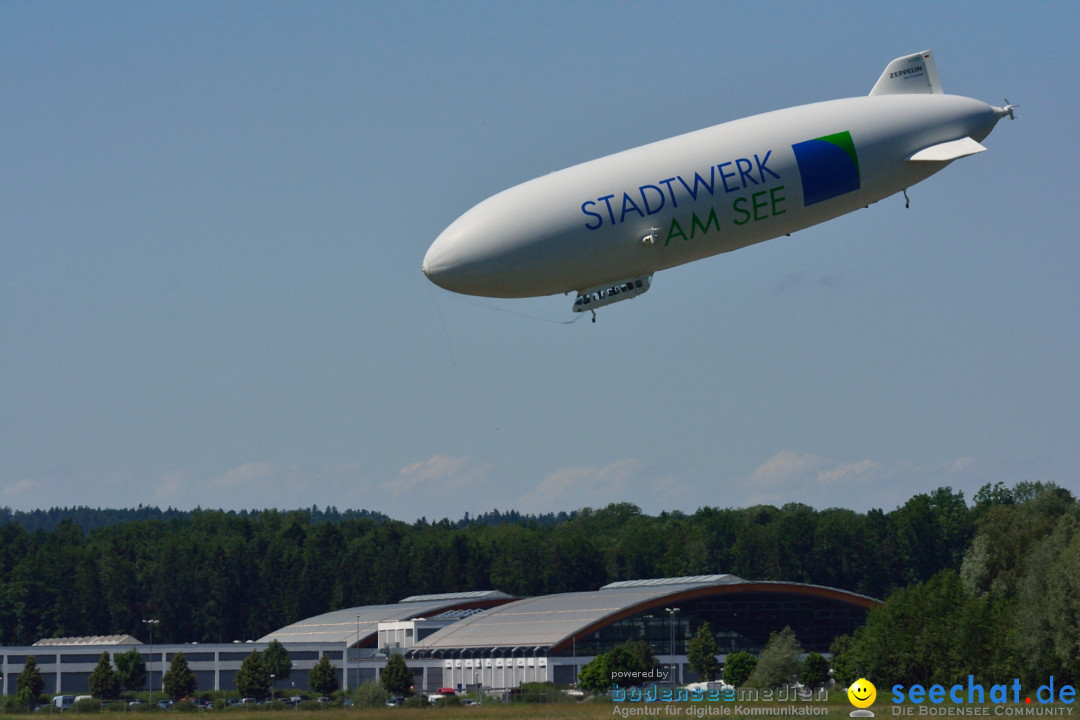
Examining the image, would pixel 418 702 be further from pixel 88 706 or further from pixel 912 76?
pixel 912 76

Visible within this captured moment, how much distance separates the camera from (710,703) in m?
90.9

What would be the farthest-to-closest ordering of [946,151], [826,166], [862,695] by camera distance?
[862,695]
[946,151]
[826,166]

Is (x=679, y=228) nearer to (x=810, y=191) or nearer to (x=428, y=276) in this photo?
(x=810, y=191)

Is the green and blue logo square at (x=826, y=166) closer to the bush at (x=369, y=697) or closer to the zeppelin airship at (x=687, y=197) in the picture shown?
Answer: the zeppelin airship at (x=687, y=197)

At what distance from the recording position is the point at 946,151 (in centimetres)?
5431

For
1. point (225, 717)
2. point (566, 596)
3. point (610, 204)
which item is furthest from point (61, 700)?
point (610, 204)

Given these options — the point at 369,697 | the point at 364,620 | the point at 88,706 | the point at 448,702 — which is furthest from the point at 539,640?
the point at 88,706

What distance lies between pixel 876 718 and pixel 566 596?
325 ft

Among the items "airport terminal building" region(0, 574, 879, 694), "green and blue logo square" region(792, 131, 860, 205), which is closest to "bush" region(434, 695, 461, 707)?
"airport terminal building" region(0, 574, 879, 694)

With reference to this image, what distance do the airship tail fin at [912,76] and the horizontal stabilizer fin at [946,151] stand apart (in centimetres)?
316

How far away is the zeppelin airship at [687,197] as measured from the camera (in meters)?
49.2

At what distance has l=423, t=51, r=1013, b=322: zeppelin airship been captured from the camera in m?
49.2

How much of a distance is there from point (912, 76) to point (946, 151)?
167 inches

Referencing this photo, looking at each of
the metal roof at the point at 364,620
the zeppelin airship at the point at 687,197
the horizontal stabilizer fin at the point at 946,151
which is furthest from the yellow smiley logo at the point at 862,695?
the metal roof at the point at 364,620
